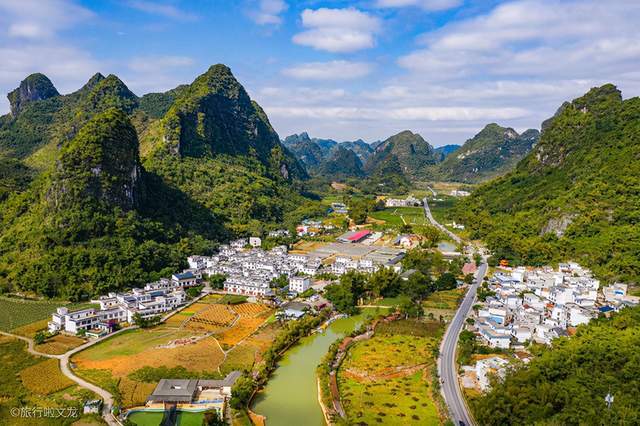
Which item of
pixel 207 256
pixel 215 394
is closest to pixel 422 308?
pixel 215 394

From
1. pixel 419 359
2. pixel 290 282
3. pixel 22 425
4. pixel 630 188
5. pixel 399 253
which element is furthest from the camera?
pixel 399 253

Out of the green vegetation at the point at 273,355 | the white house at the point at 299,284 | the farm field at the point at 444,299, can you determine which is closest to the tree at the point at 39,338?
the green vegetation at the point at 273,355

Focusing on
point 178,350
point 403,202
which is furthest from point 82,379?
point 403,202

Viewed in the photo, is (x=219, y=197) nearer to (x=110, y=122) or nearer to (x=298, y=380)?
(x=110, y=122)

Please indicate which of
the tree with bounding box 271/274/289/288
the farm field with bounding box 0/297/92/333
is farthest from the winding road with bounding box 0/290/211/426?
the tree with bounding box 271/274/289/288

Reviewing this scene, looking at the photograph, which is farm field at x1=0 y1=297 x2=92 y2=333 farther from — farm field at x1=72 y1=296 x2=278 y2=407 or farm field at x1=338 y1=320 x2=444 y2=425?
farm field at x1=338 y1=320 x2=444 y2=425

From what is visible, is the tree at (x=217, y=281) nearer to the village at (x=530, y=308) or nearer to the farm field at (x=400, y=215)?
the village at (x=530, y=308)
